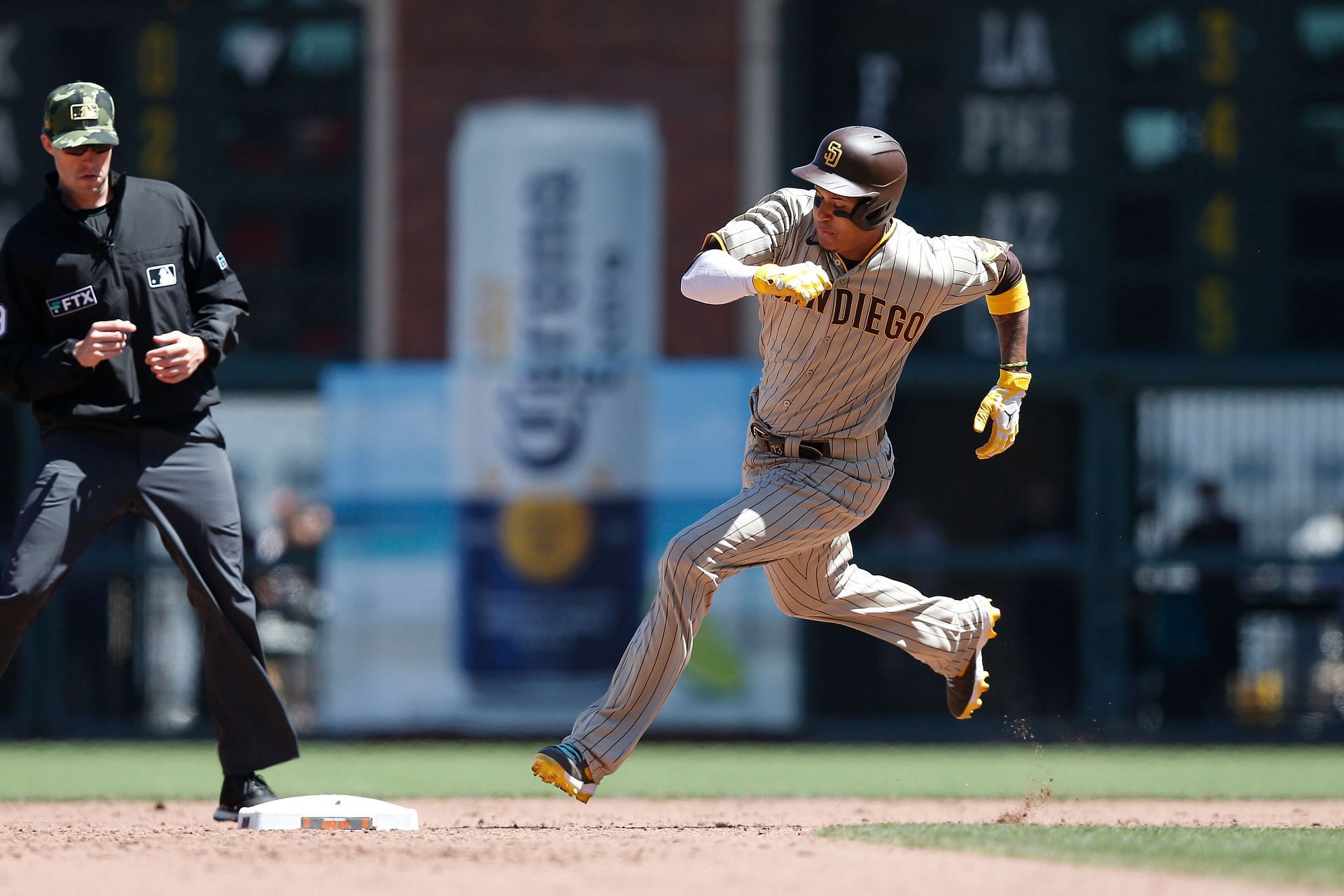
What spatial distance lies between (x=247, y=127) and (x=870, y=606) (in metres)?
6.94

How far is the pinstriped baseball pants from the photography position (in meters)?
5.89

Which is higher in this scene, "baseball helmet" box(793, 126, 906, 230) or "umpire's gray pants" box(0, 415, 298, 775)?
"baseball helmet" box(793, 126, 906, 230)

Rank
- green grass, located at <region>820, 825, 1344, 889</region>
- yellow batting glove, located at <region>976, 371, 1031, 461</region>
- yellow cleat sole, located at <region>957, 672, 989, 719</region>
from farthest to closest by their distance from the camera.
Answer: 1. yellow cleat sole, located at <region>957, 672, 989, 719</region>
2. yellow batting glove, located at <region>976, 371, 1031, 461</region>
3. green grass, located at <region>820, 825, 1344, 889</region>

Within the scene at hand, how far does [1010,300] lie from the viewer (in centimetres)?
645

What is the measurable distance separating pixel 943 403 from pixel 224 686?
735 centimetres

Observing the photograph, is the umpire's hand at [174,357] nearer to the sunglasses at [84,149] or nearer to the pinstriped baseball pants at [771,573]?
the sunglasses at [84,149]

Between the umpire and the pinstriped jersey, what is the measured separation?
1.70m

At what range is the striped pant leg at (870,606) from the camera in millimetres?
6246

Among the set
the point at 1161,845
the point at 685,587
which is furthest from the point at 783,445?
the point at 1161,845

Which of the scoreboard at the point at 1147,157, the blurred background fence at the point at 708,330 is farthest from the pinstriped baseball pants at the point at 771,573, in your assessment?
the scoreboard at the point at 1147,157

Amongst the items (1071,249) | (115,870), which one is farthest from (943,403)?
A: (115,870)

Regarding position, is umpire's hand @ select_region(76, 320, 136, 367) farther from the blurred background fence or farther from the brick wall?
the brick wall

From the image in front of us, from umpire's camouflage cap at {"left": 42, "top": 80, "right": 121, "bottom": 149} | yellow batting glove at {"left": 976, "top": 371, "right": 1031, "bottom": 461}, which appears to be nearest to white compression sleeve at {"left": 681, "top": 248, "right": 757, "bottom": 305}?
yellow batting glove at {"left": 976, "top": 371, "right": 1031, "bottom": 461}

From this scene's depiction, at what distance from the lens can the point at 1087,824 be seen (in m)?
6.28
